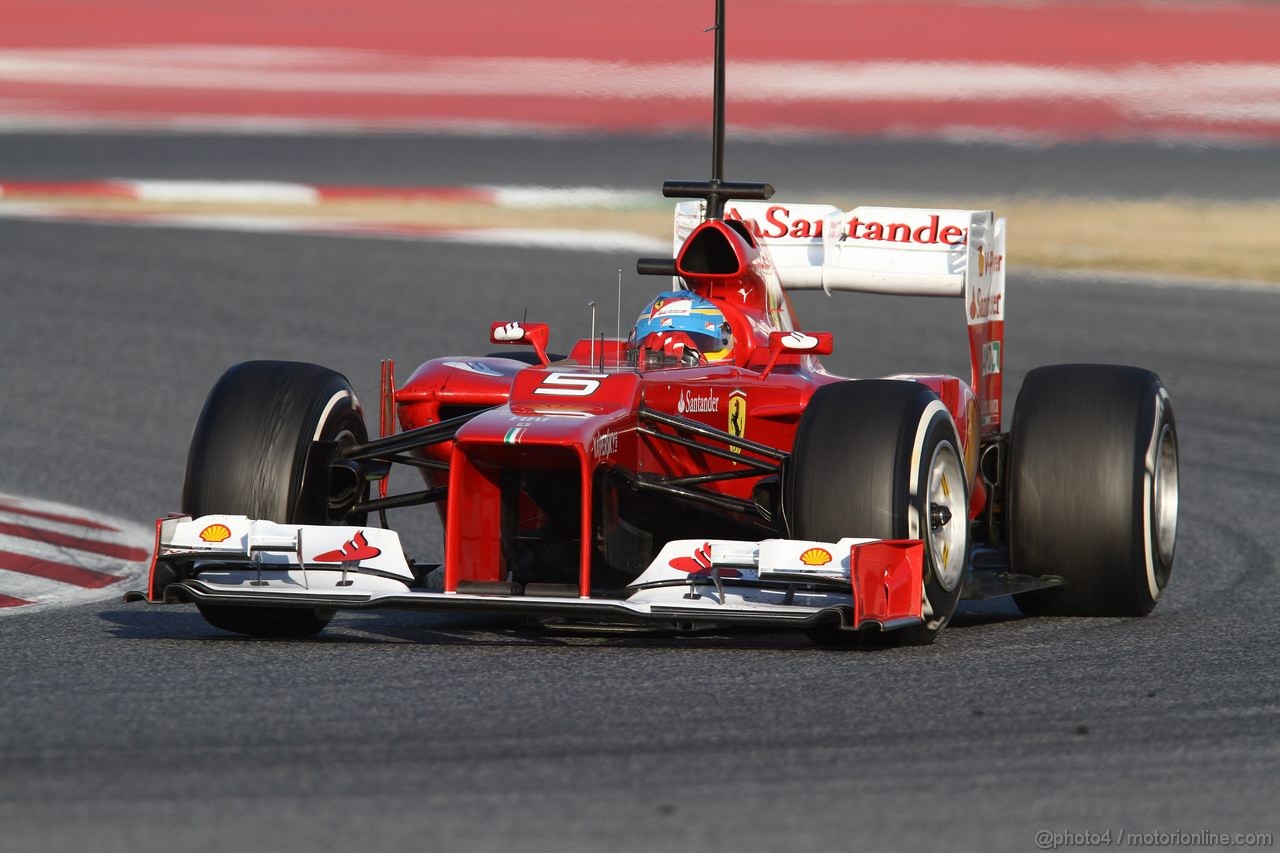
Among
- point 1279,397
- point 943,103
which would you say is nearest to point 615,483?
point 1279,397

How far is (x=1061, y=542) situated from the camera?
310 inches

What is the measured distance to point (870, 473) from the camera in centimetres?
663

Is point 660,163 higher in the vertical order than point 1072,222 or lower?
higher

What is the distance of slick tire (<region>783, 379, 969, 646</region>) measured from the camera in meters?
6.62

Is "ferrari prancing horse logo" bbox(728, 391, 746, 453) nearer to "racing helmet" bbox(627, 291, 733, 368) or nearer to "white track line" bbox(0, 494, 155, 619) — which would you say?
"racing helmet" bbox(627, 291, 733, 368)

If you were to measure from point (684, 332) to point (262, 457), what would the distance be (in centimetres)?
181

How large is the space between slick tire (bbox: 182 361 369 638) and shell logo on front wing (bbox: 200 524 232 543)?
9.9 inches

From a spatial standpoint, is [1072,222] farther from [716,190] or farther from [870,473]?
[870,473]

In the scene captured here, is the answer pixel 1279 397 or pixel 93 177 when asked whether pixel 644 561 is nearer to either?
pixel 1279 397

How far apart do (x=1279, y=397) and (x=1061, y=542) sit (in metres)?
7.82

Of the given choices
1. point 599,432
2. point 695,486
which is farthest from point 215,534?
point 695,486

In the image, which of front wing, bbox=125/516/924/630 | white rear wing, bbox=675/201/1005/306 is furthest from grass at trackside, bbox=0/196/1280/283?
front wing, bbox=125/516/924/630

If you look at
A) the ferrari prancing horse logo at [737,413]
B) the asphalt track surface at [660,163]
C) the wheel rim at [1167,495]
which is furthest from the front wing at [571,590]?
the asphalt track surface at [660,163]

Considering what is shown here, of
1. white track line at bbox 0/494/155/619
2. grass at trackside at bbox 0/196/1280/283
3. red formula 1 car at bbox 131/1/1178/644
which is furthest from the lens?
grass at trackside at bbox 0/196/1280/283
